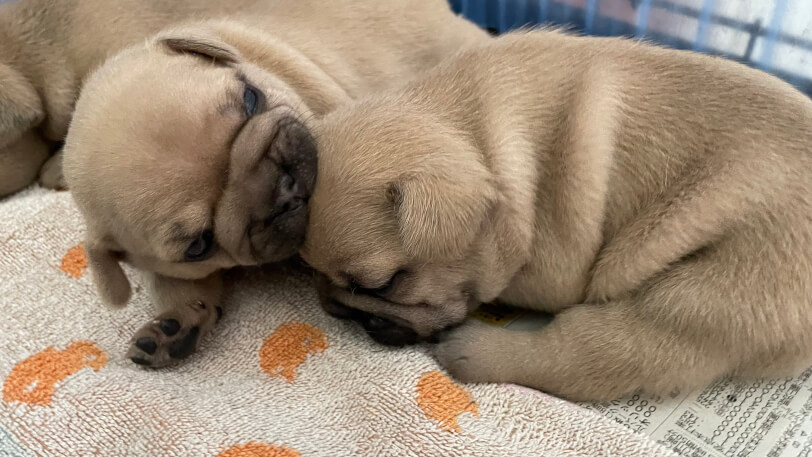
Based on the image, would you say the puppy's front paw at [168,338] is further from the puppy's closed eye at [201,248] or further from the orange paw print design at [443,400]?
the orange paw print design at [443,400]

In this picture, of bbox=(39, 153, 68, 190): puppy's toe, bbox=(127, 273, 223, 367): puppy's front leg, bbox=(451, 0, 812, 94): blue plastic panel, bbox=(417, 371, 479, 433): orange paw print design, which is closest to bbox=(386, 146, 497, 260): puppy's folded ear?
bbox=(417, 371, 479, 433): orange paw print design

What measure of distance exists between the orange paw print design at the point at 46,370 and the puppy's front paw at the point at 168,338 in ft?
0.55

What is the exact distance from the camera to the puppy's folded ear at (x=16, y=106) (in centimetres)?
309

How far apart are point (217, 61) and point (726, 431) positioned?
2008 mm

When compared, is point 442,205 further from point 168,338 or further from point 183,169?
point 168,338

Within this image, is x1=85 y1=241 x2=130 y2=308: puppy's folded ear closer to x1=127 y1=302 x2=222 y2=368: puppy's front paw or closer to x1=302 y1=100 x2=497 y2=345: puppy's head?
x1=127 y1=302 x2=222 y2=368: puppy's front paw

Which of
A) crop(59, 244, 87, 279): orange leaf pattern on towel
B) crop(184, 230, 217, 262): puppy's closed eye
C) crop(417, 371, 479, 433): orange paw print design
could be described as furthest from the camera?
crop(59, 244, 87, 279): orange leaf pattern on towel

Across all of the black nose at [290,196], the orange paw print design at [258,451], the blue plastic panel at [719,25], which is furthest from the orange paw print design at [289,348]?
the blue plastic panel at [719,25]

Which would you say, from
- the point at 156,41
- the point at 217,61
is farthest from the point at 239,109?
the point at 156,41

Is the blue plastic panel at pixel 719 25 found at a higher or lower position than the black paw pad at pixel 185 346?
higher

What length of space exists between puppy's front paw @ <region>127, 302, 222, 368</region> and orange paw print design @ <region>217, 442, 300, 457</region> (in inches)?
18.2

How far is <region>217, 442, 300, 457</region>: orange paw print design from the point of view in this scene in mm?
1925

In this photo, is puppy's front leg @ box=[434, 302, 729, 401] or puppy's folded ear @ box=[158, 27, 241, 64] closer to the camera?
puppy's front leg @ box=[434, 302, 729, 401]

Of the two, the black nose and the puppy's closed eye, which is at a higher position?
the black nose
